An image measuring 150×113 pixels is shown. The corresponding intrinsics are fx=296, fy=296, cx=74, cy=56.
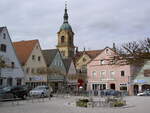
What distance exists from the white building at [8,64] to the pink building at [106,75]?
62.2ft

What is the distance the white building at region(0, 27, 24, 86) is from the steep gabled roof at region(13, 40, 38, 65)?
11.0 feet

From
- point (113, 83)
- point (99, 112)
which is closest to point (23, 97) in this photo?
point (99, 112)

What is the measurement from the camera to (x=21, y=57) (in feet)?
178

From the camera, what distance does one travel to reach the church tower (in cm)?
8856

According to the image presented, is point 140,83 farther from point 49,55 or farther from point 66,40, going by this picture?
point 66,40

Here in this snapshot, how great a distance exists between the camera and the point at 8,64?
47.4 m

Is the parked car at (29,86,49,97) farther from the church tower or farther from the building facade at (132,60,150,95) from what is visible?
the church tower

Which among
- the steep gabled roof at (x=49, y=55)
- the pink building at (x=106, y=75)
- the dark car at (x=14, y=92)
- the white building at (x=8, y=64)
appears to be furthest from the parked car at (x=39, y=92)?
the pink building at (x=106, y=75)

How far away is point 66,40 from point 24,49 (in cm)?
3393

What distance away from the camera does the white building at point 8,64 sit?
46275mm

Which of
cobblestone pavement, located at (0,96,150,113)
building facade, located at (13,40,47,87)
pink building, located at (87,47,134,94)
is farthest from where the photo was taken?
pink building, located at (87,47,134,94)

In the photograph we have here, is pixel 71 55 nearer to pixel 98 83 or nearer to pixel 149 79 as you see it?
pixel 98 83

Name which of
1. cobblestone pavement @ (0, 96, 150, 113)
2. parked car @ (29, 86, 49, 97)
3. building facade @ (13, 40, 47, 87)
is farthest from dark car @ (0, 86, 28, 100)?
building facade @ (13, 40, 47, 87)

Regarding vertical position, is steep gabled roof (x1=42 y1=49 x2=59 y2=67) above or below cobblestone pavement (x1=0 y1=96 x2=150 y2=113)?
above
